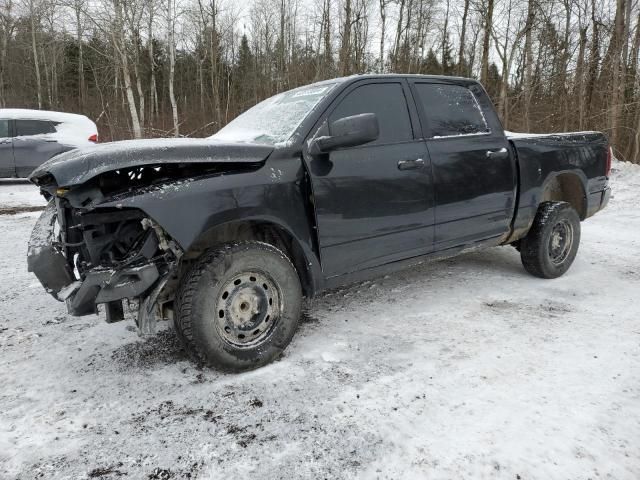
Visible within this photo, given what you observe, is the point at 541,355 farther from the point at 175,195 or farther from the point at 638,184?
the point at 638,184

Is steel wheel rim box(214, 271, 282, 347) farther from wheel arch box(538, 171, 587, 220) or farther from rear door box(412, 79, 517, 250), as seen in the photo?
wheel arch box(538, 171, 587, 220)

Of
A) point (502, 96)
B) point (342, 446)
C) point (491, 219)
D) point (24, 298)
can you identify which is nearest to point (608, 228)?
point (491, 219)

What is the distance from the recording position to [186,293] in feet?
7.92

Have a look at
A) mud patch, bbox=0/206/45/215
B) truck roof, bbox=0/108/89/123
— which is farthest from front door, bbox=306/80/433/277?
truck roof, bbox=0/108/89/123

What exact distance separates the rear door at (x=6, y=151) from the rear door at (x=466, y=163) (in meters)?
10.9

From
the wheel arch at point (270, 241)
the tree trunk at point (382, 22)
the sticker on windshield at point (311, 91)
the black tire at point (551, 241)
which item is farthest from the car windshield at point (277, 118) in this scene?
the tree trunk at point (382, 22)

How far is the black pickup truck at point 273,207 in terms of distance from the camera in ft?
7.61

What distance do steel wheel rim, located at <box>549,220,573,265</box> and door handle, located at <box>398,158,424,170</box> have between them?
1934 mm

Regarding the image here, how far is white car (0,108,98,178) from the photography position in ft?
34.8

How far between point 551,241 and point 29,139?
Result: 1164 centimetres

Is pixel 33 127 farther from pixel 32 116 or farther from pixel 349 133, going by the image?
pixel 349 133

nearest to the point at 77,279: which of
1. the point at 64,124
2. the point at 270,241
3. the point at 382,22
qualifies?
the point at 270,241

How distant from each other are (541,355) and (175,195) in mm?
2382

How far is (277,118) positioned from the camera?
10.6 ft
